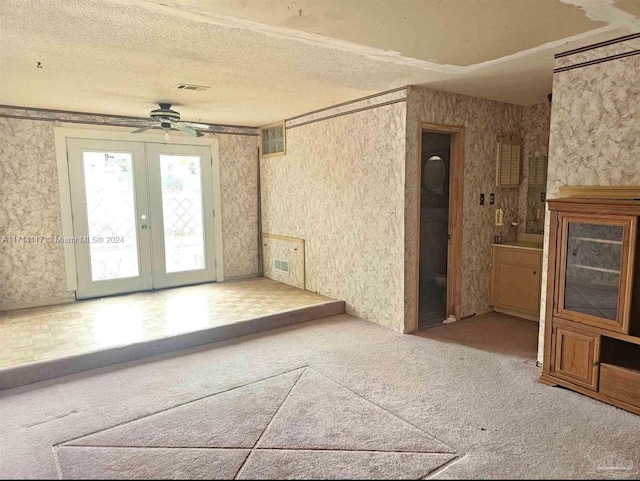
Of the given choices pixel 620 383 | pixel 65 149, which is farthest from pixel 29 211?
pixel 620 383

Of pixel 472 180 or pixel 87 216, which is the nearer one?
pixel 472 180

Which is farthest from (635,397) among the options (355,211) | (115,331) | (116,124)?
(116,124)

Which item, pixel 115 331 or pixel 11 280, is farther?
pixel 11 280

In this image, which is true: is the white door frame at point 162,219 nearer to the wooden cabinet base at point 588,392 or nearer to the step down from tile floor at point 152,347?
the step down from tile floor at point 152,347

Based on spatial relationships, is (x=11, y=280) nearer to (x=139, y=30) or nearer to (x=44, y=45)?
(x=44, y=45)

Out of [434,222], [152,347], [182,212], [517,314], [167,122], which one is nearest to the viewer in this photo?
[152,347]

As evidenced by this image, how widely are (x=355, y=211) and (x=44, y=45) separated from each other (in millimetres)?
3079

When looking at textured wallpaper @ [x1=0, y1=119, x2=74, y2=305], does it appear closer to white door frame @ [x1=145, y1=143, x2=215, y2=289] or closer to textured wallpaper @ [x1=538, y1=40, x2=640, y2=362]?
white door frame @ [x1=145, y1=143, x2=215, y2=289]

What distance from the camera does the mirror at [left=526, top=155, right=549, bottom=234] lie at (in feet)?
16.0

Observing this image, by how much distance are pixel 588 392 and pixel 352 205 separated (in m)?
2.77

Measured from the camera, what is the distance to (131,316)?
444 cm

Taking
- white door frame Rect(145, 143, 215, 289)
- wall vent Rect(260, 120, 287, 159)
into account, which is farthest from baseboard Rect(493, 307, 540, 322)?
white door frame Rect(145, 143, 215, 289)

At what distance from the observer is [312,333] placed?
4.21m

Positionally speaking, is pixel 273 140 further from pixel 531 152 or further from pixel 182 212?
pixel 531 152
